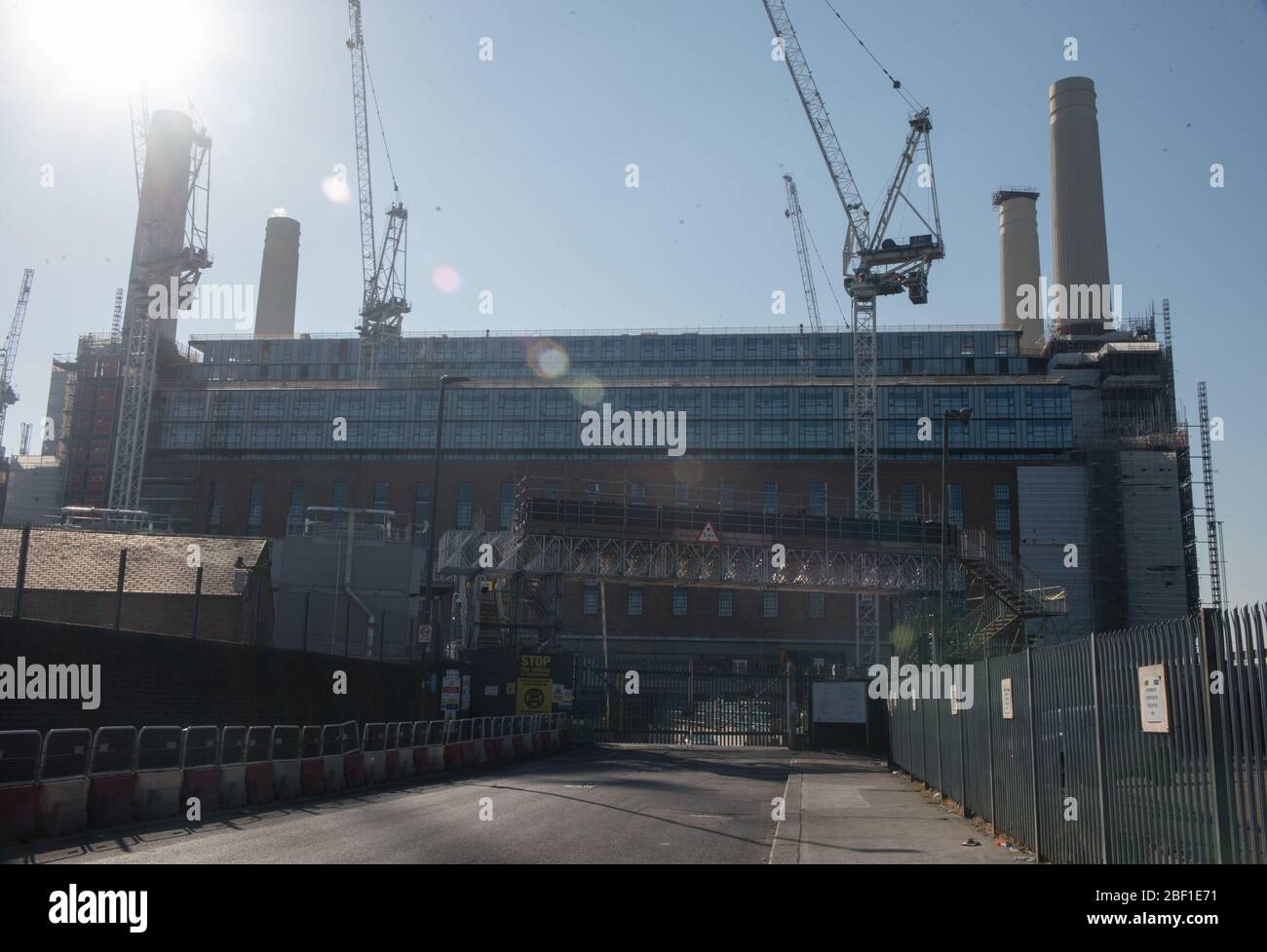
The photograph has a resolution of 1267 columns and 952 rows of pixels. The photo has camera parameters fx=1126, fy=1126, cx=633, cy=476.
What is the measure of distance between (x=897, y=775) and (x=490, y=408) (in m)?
70.4

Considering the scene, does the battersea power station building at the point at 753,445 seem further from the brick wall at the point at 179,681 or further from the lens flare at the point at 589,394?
the brick wall at the point at 179,681

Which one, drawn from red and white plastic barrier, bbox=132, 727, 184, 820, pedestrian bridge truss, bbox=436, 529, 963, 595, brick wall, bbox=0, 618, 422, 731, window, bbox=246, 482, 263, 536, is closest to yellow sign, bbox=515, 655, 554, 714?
brick wall, bbox=0, 618, 422, 731

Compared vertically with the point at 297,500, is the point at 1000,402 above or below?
above

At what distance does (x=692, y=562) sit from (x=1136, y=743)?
138 ft

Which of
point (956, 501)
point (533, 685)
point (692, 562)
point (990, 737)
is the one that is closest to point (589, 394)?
point (956, 501)

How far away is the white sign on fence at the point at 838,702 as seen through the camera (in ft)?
131

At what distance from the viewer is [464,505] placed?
92.4 meters

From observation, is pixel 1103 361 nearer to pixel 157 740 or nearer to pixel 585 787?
pixel 585 787

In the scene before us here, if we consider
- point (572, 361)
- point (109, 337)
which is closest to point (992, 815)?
point (572, 361)

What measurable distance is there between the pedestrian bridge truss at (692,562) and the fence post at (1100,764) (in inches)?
1495

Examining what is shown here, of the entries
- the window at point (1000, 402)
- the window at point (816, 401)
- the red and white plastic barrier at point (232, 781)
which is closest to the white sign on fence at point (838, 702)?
the red and white plastic barrier at point (232, 781)

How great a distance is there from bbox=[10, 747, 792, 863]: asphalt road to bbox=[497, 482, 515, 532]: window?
65112 millimetres

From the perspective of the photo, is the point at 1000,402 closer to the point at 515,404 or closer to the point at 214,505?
the point at 515,404

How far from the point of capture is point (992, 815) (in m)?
15.5
